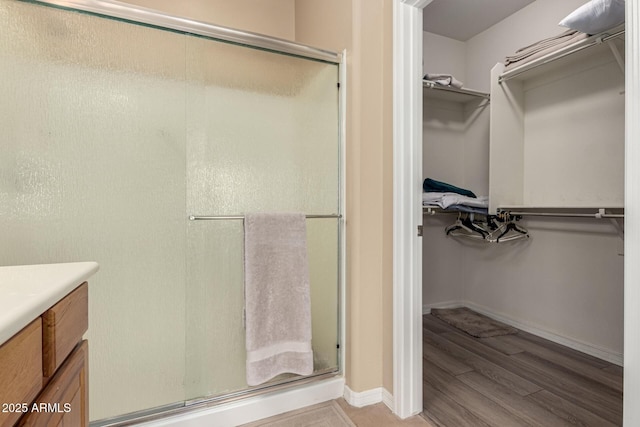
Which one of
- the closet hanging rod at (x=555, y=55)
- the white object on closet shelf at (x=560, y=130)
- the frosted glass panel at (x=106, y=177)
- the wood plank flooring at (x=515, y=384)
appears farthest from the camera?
the white object on closet shelf at (x=560, y=130)

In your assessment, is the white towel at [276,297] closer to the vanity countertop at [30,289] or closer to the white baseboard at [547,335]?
the vanity countertop at [30,289]

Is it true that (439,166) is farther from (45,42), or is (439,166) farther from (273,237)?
(45,42)

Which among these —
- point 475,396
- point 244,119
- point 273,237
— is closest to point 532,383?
point 475,396

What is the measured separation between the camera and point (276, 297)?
1413 mm

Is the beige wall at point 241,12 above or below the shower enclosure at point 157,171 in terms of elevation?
above

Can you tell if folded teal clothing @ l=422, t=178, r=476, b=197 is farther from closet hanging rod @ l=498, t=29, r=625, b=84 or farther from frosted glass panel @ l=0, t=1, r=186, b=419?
frosted glass panel @ l=0, t=1, r=186, b=419

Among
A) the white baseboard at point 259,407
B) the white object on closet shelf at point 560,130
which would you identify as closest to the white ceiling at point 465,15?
the white object on closet shelf at point 560,130

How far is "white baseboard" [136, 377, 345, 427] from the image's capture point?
1312 mm

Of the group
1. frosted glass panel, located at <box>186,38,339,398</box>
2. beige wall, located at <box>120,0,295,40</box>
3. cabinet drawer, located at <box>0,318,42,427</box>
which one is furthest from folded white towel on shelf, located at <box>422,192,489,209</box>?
cabinet drawer, located at <box>0,318,42,427</box>

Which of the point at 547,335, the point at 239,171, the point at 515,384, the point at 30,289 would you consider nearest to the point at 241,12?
the point at 239,171

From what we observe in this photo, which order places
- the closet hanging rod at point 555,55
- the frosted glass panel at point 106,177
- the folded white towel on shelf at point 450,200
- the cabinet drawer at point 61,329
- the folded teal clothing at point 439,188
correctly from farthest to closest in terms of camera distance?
the folded teal clothing at point 439,188
the folded white towel on shelf at point 450,200
the closet hanging rod at point 555,55
the frosted glass panel at point 106,177
the cabinet drawer at point 61,329

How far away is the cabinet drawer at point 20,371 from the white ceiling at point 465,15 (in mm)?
2697

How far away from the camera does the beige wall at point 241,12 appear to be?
81.1 inches

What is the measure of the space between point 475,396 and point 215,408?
1.27m
